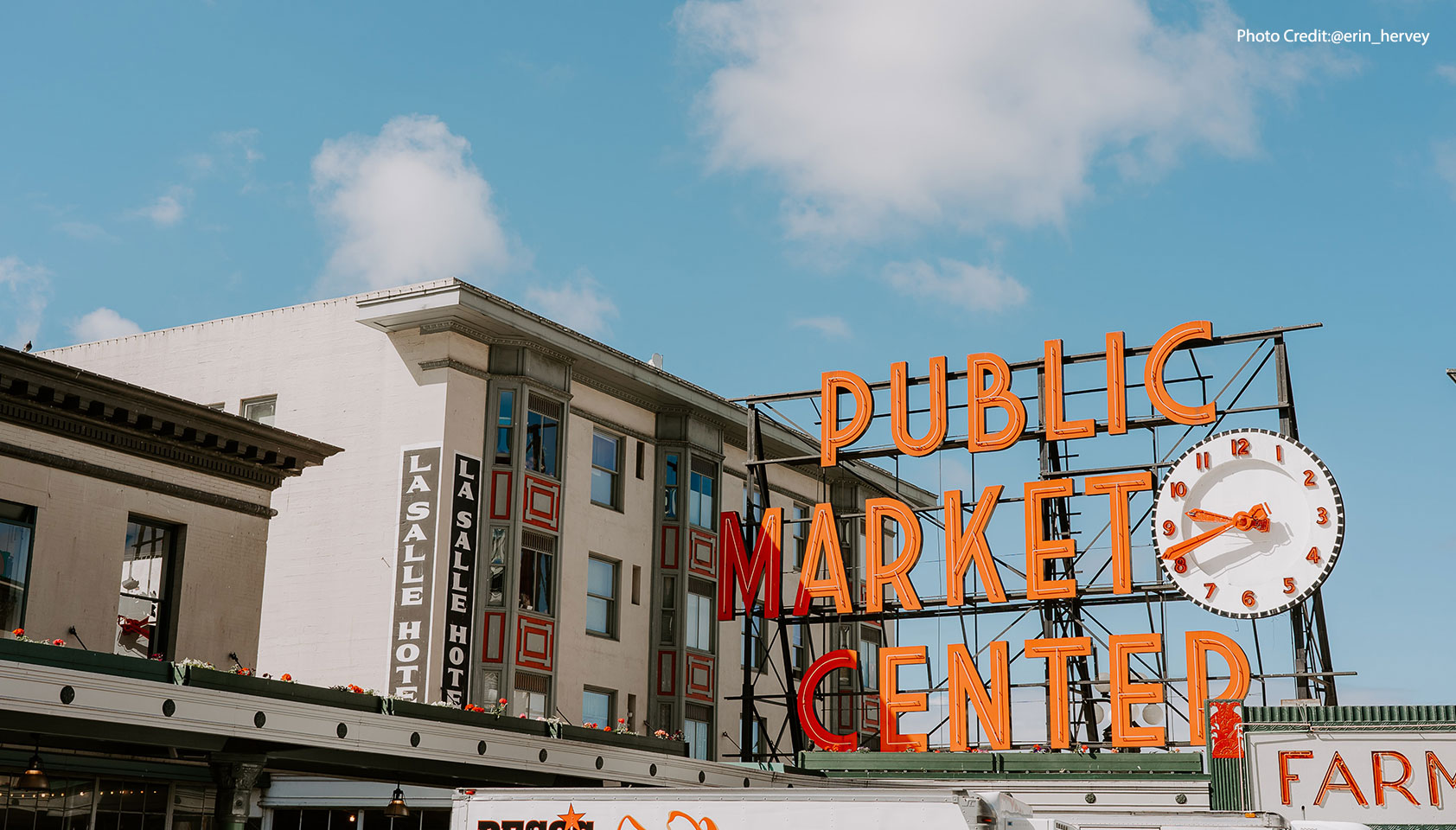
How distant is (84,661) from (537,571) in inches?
732

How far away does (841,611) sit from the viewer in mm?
40781

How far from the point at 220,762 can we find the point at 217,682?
2.27 meters

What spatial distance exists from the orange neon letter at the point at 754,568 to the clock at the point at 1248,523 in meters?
10.2

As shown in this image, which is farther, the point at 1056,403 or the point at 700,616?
the point at 700,616

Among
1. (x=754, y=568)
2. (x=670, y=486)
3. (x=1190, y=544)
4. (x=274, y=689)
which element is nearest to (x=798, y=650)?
(x=670, y=486)

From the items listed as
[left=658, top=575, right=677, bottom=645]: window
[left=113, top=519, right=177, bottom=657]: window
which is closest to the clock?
[left=658, top=575, right=677, bottom=645]: window

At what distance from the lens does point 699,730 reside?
144ft

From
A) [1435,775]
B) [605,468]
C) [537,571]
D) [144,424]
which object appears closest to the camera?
[1435,775]

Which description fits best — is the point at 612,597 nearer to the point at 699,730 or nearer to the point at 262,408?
the point at 699,730

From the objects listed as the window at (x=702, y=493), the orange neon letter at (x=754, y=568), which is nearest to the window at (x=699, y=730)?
the orange neon letter at (x=754, y=568)

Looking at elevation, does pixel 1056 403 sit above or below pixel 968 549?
above

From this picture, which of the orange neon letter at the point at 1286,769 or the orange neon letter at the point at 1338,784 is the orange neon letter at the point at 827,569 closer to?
the orange neon letter at the point at 1286,769

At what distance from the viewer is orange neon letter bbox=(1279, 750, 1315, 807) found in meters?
25.8

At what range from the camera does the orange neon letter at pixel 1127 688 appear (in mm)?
35781
